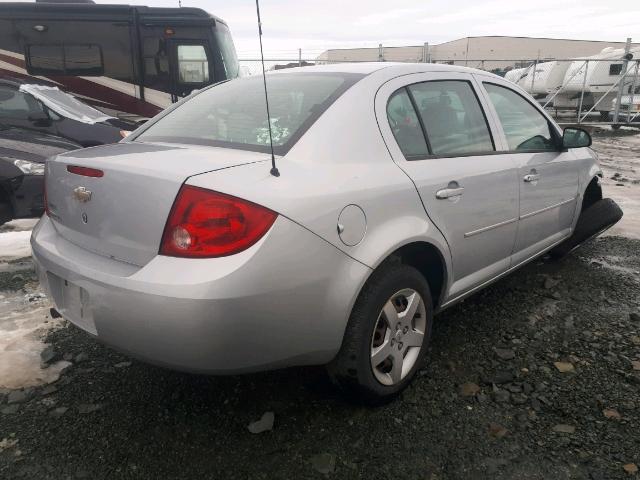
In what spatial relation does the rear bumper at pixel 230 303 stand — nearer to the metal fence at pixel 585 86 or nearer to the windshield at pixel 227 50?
the windshield at pixel 227 50

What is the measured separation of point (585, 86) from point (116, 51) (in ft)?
51.5

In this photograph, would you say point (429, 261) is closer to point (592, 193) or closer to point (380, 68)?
point (380, 68)

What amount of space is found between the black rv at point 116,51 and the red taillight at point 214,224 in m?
7.14

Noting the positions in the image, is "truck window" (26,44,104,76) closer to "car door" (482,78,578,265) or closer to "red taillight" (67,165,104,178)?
"red taillight" (67,165,104,178)

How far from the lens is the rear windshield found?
215cm

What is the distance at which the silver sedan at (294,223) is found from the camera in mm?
1729

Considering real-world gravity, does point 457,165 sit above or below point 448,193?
above

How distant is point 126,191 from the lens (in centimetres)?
188

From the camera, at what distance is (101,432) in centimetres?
211

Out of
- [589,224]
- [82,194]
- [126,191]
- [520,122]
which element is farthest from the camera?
[589,224]

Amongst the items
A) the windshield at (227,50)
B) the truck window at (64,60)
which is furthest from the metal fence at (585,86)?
the truck window at (64,60)

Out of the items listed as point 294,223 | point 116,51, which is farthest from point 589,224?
point 116,51

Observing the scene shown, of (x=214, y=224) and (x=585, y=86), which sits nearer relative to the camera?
(x=214, y=224)

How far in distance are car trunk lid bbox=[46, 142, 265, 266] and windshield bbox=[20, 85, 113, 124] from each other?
14.8ft
